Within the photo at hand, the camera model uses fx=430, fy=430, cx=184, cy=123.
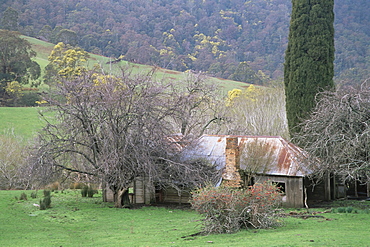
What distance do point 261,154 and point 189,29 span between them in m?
79.2

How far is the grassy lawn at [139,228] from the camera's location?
458 inches

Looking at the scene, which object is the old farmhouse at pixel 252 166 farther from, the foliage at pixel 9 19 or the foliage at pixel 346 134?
the foliage at pixel 9 19

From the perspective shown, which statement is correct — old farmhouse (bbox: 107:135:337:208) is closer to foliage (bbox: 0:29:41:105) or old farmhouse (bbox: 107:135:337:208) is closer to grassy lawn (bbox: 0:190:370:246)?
grassy lawn (bbox: 0:190:370:246)

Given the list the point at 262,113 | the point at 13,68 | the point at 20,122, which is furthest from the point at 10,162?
the point at 13,68

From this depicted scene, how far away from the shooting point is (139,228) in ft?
51.0

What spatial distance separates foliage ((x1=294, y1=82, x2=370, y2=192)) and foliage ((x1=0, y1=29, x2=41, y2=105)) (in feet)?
162

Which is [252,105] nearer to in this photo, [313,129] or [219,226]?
[313,129]

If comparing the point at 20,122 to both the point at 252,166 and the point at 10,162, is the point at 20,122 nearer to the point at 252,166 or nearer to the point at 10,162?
the point at 10,162

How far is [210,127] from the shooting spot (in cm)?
3859

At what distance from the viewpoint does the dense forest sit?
74750 mm

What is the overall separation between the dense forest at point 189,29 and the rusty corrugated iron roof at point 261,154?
4437cm

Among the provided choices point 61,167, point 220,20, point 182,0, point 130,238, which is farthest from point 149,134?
point 182,0

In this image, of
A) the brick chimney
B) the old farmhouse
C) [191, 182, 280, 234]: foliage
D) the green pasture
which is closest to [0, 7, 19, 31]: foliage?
the green pasture

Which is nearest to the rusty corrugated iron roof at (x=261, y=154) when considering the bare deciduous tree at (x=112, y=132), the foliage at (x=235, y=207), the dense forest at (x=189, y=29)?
the bare deciduous tree at (x=112, y=132)
